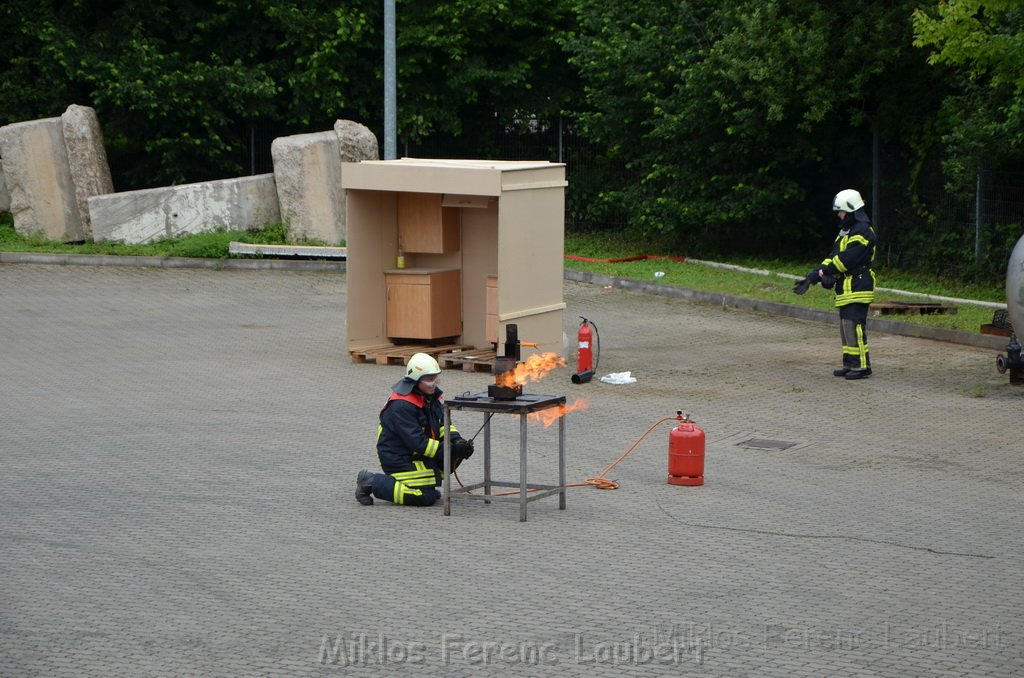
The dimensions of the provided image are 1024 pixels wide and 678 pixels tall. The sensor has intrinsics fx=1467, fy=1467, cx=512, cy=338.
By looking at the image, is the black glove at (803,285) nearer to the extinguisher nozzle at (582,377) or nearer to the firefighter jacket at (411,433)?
the extinguisher nozzle at (582,377)

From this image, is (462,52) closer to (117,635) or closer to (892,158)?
(892,158)

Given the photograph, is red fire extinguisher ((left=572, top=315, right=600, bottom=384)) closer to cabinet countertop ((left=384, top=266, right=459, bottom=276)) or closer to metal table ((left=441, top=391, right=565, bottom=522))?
cabinet countertop ((left=384, top=266, right=459, bottom=276))

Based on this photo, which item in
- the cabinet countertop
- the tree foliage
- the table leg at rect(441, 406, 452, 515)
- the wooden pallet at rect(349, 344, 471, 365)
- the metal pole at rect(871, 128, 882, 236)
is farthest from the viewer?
the metal pole at rect(871, 128, 882, 236)

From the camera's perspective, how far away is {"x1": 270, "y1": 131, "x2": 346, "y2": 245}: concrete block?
28156 mm

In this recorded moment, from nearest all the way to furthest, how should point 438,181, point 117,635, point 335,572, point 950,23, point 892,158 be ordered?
1. point 117,635
2. point 335,572
3. point 438,181
4. point 950,23
5. point 892,158

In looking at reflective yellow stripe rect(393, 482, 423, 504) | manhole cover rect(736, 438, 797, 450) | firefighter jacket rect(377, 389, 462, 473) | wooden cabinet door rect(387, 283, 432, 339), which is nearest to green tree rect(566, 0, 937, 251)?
wooden cabinet door rect(387, 283, 432, 339)

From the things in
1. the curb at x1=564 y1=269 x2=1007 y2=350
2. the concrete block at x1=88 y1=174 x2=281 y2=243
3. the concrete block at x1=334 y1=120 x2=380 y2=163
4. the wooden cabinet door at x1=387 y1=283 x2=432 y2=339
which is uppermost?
the concrete block at x1=334 y1=120 x2=380 y2=163

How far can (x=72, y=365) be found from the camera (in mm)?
17562

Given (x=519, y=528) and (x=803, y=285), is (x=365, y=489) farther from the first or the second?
(x=803, y=285)

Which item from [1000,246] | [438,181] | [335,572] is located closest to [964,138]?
[1000,246]

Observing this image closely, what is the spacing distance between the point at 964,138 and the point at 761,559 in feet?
50.7

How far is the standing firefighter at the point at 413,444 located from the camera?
1091cm

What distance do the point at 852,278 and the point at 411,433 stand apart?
319 inches

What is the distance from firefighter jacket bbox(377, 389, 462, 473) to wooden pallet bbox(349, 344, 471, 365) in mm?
6491
